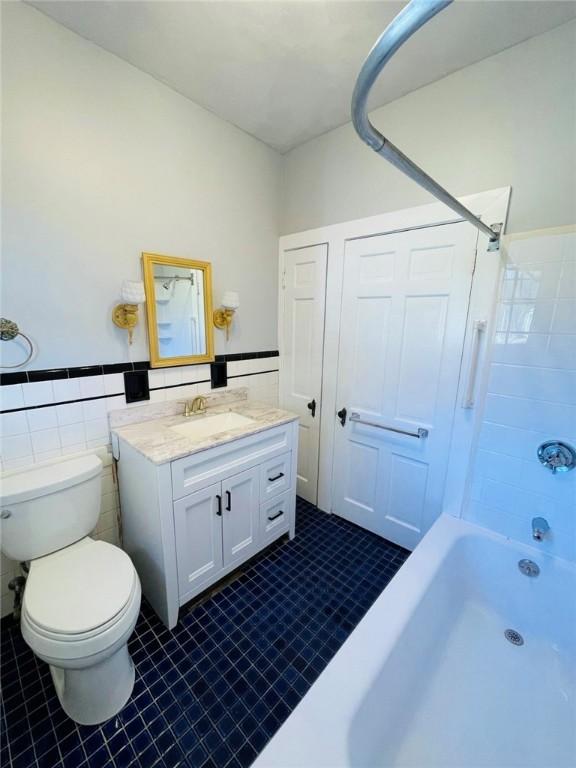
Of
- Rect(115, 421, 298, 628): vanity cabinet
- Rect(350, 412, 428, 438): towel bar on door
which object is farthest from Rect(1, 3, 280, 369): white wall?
Rect(350, 412, 428, 438): towel bar on door

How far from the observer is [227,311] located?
2.01m

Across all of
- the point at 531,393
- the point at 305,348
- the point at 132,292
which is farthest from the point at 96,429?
the point at 531,393

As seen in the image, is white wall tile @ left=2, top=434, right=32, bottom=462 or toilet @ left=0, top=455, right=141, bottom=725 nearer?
toilet @ left=0, top=455, right=141, bottom=725

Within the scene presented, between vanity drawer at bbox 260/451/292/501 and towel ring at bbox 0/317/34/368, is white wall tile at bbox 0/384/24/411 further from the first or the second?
vanity drawer at bbox 260/451/292/501

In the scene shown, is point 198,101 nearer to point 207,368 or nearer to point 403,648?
point 207,368

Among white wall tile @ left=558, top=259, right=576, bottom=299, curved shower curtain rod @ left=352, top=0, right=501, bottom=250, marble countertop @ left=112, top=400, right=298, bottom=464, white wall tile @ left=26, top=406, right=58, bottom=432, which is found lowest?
marble countertop @ left=112, top=400, right=298, bottom=464

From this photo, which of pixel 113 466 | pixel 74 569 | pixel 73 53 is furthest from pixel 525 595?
pixel 73 53

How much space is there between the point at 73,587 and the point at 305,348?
177 cm

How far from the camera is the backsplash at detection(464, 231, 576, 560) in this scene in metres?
1.29

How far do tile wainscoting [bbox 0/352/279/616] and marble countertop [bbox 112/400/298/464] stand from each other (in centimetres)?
13

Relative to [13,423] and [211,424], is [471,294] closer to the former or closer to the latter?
[211,424]

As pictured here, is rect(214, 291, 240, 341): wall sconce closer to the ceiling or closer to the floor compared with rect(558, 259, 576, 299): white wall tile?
closer to the floor

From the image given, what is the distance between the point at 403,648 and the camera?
1.06m

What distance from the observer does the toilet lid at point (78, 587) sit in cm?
103
